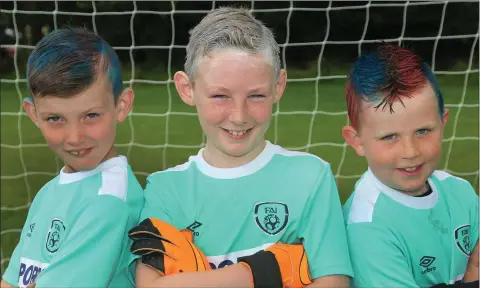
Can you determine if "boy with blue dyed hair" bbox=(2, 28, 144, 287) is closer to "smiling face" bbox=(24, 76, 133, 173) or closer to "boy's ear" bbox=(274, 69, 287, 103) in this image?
"smiling face" bbox=(24, 76, 133, 173)

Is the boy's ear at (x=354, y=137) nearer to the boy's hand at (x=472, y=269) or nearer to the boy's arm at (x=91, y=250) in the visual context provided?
the boy's hand at (x=472, y=269)

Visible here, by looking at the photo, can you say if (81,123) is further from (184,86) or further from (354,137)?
(354,137)

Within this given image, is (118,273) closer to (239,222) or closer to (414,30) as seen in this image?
(239,222)

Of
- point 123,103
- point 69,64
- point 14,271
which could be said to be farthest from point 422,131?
point 14,271

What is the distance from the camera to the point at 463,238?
187cm

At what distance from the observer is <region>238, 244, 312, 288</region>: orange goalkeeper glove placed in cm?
167

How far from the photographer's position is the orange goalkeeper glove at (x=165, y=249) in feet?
5.57

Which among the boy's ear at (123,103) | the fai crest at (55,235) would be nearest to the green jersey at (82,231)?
the fai crest at (55,235)

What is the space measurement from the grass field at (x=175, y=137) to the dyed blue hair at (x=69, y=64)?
165 cm

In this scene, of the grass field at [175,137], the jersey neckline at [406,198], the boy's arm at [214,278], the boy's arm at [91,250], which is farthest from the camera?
the grass field at [175,137]

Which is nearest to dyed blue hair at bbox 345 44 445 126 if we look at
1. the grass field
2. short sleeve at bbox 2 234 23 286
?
short sleeve at bbox 2 234 23 286

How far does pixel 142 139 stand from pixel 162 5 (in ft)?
7.96

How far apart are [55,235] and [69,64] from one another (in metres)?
0.41

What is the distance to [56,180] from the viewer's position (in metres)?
1.98
